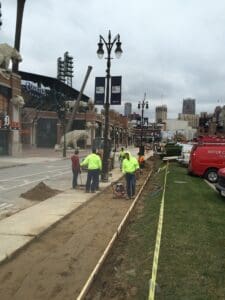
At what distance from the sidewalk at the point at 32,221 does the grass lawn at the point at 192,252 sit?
267 cm

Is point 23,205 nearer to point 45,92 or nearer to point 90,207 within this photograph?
point 90,207

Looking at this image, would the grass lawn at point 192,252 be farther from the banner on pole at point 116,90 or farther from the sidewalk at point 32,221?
the banner on pole at point 116,90

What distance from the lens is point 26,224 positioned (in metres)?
11.2

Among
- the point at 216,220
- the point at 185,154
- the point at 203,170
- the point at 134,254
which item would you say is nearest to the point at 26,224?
the point at 134,254

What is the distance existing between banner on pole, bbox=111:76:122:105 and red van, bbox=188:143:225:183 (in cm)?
499

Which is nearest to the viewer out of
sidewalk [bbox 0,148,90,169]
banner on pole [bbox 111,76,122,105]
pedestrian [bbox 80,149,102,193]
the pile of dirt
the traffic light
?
the pile of dirt

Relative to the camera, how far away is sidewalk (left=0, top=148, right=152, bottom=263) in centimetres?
916

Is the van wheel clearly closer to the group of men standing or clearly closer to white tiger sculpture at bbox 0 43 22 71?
the group of men standing

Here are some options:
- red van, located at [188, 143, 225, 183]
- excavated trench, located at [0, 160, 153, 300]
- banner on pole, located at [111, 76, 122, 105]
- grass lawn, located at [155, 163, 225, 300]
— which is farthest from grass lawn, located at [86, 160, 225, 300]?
banner on pole, located at [111, 76, 122, 105]

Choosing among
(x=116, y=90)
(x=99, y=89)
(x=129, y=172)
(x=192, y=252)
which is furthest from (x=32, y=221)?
(x=116, y=90)

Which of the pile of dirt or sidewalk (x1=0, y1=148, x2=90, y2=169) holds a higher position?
the pile of dirt

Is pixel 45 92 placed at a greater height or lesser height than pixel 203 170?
greater

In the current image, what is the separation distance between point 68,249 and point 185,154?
90.9ft

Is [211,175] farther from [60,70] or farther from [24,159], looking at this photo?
[60,70]
